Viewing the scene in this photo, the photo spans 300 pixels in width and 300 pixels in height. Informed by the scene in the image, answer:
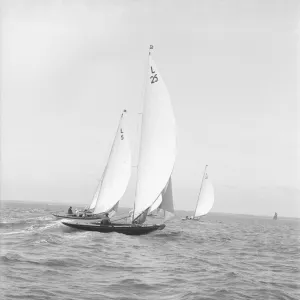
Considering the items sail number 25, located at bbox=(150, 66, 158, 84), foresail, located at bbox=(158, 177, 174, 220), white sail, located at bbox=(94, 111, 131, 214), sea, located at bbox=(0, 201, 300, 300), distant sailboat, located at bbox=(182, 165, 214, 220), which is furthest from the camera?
distant sailboat, located at bbox=(182, 165, 214, 220)

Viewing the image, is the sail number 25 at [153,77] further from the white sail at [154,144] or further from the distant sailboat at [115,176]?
the distant sailboat at [115,176]

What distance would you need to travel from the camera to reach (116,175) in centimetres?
5097

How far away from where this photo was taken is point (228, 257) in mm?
27344

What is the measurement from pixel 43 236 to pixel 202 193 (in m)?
60.9

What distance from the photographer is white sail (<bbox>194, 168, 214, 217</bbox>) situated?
8831cm

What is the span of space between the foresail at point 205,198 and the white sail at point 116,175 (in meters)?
39.7

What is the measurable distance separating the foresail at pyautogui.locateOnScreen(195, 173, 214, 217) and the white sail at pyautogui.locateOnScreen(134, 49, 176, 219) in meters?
52.8

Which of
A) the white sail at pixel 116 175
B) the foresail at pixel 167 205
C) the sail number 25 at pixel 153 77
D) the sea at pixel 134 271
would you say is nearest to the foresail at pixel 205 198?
the white sail at pixel 116 175

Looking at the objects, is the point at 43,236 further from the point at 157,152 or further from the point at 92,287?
the point at 92,287

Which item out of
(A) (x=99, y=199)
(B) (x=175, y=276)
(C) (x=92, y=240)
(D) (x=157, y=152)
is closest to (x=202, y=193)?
(A) (x=99, y=199)

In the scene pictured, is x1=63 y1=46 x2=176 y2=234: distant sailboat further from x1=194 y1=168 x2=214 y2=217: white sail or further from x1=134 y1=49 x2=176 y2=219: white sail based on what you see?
x1=194 y1=168 x2=214 y2=217: white sail

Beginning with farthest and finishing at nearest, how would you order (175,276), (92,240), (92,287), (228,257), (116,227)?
1. (116,227)
2. (92,240)
3. (228,257)
4. (175,276)
5. (92,287)

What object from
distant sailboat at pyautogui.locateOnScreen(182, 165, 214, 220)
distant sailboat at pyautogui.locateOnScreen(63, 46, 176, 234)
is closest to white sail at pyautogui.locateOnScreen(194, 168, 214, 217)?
distant sailboat at pyautogui.locateOnScreen(182, 165, 214, 220)

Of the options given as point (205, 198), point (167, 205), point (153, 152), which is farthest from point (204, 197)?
point (153, 152)
